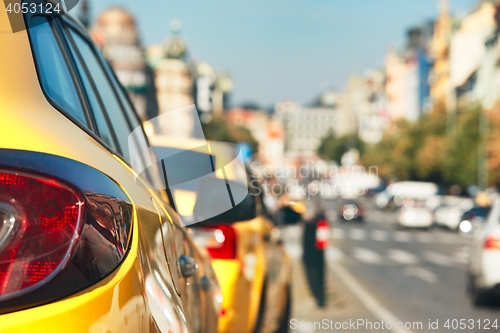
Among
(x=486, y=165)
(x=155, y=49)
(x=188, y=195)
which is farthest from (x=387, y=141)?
(x=188, y=195)

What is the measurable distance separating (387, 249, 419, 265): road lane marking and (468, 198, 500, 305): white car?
10.9 metres

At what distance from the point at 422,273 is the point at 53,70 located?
57.7 ft

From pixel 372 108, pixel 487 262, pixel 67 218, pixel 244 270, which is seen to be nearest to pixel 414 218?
pixel 487 262

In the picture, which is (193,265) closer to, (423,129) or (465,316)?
(465,316)

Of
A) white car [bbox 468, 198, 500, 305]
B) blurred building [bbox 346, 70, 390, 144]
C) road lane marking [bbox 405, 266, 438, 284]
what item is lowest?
blurred building [bbox 346, 70, 390, 144]

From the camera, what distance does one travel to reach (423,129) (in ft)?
271

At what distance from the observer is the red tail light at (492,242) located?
11.3 metres

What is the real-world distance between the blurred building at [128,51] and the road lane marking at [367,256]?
300 feet

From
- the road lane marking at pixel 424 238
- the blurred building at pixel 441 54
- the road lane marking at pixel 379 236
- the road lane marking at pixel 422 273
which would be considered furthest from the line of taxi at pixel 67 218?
the blurred building at pixel 441 54

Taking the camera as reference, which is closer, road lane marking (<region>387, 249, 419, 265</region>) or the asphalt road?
the asphalt road

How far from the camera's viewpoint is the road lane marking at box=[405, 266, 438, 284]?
57.4 ft

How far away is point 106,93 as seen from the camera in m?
3.16

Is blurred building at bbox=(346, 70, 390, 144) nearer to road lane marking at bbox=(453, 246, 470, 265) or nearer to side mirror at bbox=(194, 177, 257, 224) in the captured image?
road lane marking at bbox=(453, 246, 470, 265)

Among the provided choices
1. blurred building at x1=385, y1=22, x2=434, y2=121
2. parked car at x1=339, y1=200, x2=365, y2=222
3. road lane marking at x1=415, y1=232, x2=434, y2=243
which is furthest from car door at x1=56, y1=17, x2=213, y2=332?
blurred building at x1=385, y1=22, x2=434, y2=121
